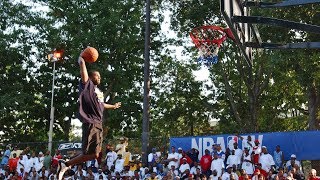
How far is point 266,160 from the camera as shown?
53.4ft

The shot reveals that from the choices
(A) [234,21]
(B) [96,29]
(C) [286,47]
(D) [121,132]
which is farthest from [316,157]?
(D) [121,132]

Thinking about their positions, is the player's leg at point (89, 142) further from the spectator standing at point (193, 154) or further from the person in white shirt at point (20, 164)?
the person in white shirt at point (20, 164)

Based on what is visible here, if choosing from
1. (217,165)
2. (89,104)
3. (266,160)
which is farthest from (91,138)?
(266,160)

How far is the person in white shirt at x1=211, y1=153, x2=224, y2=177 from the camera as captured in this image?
16609 millimetres

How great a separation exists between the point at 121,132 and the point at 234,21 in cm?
2631

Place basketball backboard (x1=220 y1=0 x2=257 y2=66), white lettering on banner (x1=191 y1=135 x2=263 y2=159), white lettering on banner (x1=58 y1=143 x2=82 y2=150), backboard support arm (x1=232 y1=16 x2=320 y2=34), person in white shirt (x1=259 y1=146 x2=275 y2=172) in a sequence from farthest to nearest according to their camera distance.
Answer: white lettering on banner (x1=58 y1=143 x2=82 y2=150) < white lettering on banner (x1=191 y1=135 x2=263 y2=159) < person in white shirt (x1=259 y1=146 x2=275 y2=172) < backboard support arm (x1=232 y1=16 x2=320 y2=34) < basketball backboard (x1=220 y1=0 x2=257 y2=66)

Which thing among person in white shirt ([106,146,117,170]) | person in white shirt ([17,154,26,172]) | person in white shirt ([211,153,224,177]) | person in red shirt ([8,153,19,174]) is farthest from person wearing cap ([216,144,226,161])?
person in red shirt ([8,153,19,174])

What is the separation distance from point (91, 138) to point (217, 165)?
983cm

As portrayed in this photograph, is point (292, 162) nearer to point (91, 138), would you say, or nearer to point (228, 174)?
point (228, 174)

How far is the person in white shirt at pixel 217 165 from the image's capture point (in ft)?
54.5

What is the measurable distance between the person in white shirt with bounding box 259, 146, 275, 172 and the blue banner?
0.95 metres

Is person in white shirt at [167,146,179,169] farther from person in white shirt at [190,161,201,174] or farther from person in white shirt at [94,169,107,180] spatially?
person in white shirt at [94,169,107,180]

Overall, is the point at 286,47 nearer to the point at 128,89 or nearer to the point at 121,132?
the point at 128,89

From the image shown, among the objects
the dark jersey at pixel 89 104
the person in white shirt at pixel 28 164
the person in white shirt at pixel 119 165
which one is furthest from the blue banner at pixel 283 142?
the dark jersey at pixel 89 104
